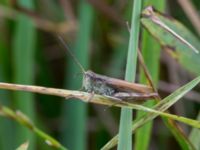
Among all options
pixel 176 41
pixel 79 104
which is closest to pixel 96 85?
pixel 176 41

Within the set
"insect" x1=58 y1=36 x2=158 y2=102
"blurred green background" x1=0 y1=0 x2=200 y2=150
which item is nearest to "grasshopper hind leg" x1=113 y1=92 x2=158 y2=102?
"insect" x1=58 y1=36 x2=158 y2=102

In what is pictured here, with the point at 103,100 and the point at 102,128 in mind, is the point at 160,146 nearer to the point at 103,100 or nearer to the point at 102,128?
the point at 102,128

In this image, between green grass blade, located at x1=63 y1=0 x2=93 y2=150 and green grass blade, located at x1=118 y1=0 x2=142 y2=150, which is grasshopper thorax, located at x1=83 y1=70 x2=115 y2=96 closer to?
green grass blade, located at x1=118 y1=0 x2=142 y2=150

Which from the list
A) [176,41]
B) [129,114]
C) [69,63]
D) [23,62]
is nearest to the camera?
[129,114]

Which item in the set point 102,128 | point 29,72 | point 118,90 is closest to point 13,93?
point 29,72

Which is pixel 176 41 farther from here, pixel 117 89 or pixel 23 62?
pixel 23 62

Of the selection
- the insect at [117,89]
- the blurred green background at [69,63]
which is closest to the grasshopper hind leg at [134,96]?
the insect at [117,89]
